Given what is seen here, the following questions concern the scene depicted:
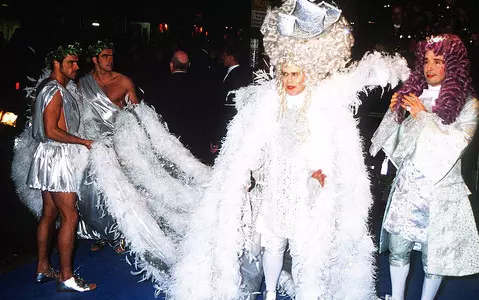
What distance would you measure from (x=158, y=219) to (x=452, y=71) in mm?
2871

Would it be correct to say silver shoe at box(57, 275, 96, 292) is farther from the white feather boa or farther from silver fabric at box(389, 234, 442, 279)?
silver fabric at box(389, 234, 442, 279)

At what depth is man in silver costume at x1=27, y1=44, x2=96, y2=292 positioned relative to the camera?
136 inches

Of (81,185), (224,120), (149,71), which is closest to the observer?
(81,185)

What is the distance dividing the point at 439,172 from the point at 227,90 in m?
3.53

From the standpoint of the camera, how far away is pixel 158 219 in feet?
14.4

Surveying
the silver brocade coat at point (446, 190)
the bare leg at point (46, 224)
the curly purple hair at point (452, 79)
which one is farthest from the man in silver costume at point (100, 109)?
the curly purple hair at point (452, 79)

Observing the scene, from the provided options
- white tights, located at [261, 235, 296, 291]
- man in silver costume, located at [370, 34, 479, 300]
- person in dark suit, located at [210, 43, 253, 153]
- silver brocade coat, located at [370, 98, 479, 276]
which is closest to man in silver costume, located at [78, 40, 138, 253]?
white tights, located at [261, 235, 296, 291]

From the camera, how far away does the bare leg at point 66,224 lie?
11.7 ft

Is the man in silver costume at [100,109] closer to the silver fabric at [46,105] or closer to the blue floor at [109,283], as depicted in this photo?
the blue floor at [109,283]

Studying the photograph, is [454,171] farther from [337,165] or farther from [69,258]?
[69,258]

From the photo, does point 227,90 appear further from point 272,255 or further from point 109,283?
point 272,255

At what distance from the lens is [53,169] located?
355 cm

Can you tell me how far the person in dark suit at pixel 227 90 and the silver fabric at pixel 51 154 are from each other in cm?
266

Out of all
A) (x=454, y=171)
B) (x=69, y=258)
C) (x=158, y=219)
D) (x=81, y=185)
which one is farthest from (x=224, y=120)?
(x=454, y=171)
